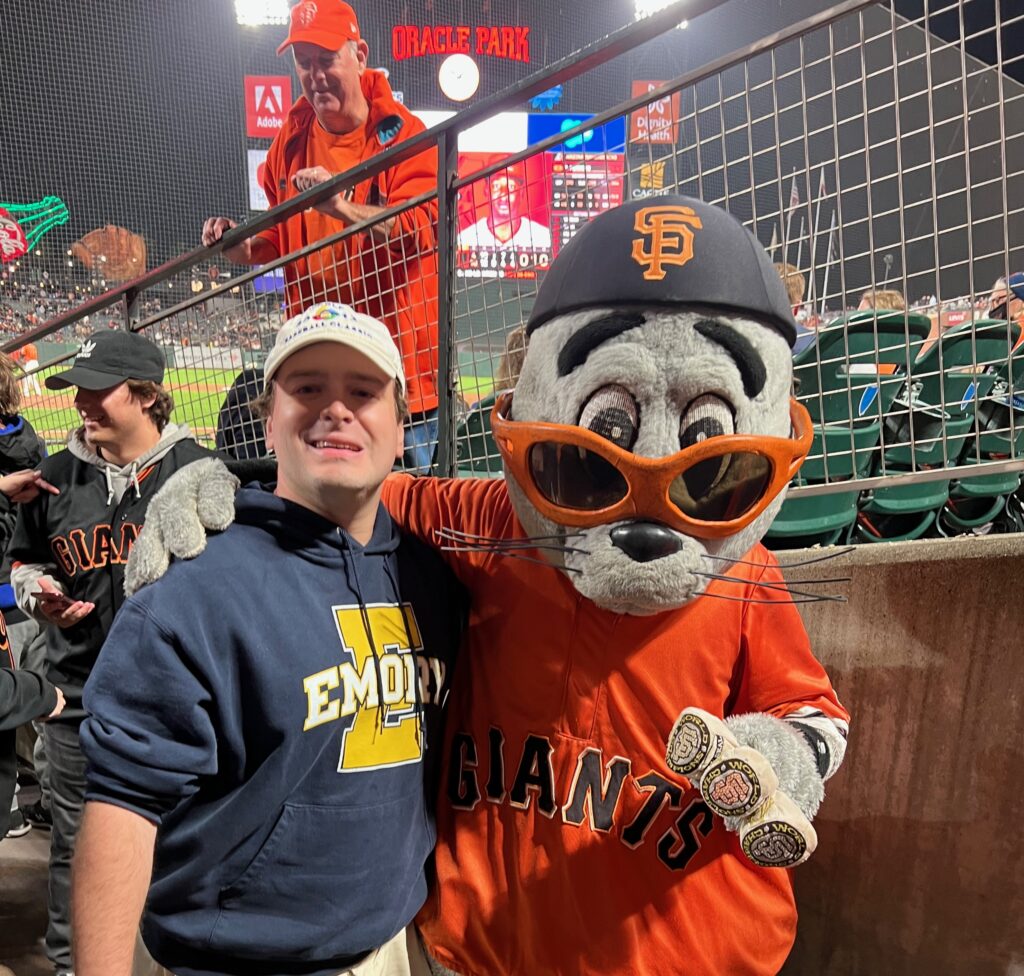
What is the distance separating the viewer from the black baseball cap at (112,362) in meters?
2.30

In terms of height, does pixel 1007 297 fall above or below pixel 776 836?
above

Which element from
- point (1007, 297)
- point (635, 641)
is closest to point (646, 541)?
point (635, 641)

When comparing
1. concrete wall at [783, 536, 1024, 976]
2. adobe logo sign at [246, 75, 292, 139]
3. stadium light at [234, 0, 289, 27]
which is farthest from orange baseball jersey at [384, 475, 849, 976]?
stadium light at [234, 0, 289, 27]

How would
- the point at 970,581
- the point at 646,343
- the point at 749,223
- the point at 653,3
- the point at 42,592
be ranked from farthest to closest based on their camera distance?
the point at 653,3, the point at 42,592, the point at 749,223, the point at 970,581, the point at 646,343

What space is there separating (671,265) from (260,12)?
16630 mm

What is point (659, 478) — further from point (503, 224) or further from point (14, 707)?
point (14, 707)

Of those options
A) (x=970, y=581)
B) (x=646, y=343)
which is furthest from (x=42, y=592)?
(x=970, y=581)

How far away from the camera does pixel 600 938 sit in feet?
3.72

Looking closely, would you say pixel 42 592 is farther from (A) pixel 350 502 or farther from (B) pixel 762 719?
(B) pixel 762 719

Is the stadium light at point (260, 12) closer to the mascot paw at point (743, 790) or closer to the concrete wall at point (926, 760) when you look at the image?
the concrete wall at point (926, 760)

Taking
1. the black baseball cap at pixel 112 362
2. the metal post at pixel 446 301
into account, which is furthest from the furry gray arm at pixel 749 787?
the black baseball cap at pixel 112 362

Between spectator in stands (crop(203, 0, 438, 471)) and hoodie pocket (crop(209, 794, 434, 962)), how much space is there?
1330 millimetres

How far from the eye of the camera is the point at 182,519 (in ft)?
3.69

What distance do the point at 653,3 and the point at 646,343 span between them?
16.3m
